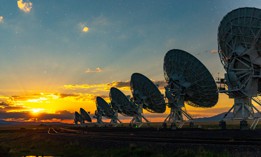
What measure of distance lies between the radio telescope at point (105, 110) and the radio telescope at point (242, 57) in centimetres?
9168

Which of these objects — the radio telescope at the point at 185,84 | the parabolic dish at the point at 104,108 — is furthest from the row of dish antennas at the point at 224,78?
the parabolic dish at the point at 104,108

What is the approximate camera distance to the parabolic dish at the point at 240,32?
59.8 m

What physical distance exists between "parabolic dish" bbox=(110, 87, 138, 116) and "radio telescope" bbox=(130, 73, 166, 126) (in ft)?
27.7

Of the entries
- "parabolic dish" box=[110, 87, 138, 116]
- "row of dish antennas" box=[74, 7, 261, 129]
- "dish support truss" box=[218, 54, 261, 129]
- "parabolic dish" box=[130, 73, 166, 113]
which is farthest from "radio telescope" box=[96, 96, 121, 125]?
"dish support truss" box=[218, 54, 261, 129]

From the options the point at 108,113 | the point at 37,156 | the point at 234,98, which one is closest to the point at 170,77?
the point at 234,98

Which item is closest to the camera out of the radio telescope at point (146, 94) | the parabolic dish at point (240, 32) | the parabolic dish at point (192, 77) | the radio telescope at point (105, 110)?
the parabolic dish at point (240, 32)

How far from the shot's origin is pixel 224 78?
69.0 metres

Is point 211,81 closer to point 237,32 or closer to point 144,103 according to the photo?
point 237,32

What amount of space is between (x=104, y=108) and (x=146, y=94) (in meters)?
76.7

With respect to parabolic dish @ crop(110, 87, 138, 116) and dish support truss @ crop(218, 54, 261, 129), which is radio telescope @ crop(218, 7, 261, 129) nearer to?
dish support truss @ crop(218, 54, 261, 129)

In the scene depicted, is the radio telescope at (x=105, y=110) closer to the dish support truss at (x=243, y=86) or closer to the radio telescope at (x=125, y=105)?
the radio telescope at (x=125, y=105)

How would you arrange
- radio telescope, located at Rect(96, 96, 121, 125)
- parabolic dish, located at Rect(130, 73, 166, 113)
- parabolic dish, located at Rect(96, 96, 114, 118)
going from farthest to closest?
parabolic dish, located at Rect(96, 96, 114, 118) < radio telescope, located at Rect(96, 96, 121, 125) < parabolic dish, located at Rect(130, 73, 166, 113)

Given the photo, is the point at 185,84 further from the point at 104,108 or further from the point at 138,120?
the point at 104,108

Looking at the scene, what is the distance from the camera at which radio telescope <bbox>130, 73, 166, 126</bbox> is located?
91550mm
